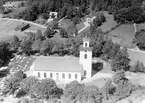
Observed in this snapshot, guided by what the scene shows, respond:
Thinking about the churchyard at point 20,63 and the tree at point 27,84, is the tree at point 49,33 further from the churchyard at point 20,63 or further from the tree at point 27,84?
the tree at point 27,84

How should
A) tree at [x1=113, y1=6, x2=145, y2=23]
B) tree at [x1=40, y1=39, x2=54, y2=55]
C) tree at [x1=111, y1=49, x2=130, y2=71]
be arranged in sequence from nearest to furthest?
1. tree at [x1=111, y1=49, x2=130, y2=71]
2. tree at [x1=40, y1=39, x2=54, y2=55]
3. tree at [x1=113, y1=6, x2=145, y2=23]

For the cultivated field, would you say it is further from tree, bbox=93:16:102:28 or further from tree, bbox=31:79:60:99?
tree, bbox=31:79:60:99

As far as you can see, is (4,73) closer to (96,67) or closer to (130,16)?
(96,67)

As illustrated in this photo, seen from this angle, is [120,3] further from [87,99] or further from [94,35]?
[87,99]

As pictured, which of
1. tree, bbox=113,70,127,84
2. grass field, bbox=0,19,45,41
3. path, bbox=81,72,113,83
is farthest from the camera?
grass field, bbox=0,19,45,41

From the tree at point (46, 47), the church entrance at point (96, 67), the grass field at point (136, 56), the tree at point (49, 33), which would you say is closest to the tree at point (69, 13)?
the tree at point (49, 33)

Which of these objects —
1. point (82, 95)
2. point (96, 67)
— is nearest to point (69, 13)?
point (96, 67)

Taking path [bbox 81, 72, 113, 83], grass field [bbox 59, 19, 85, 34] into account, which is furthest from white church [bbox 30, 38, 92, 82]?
grass field [bbox 59, 19, 85, 34]
